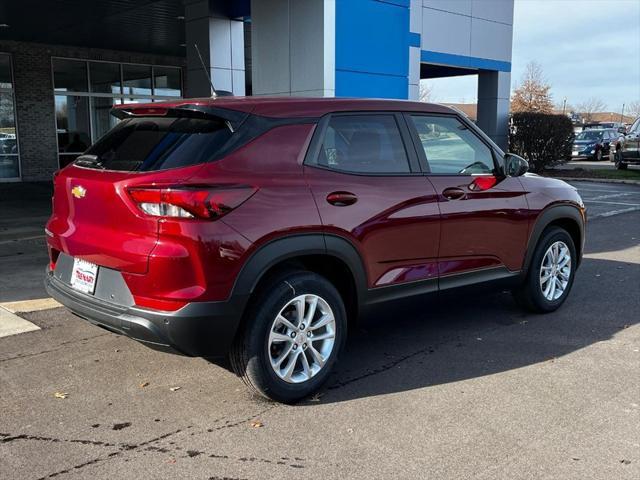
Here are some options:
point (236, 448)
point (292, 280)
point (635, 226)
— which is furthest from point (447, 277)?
point (635, 226)

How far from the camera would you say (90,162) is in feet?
13.3

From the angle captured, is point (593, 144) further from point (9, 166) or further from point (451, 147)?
point (451, 147)

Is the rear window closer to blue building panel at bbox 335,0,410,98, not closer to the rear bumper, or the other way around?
the rear bumper

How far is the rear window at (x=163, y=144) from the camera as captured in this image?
11.7 ft

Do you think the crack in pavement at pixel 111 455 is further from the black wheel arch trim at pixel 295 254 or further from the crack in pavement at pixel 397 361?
the crack in pavement at pixel 397 361

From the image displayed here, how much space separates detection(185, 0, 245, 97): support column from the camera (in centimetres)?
1075

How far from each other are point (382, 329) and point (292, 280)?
179cm

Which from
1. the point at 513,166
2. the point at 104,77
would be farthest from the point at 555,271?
the point at 104,77

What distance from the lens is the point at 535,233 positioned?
542cm

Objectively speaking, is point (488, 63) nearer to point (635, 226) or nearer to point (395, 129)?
point (635, 226)

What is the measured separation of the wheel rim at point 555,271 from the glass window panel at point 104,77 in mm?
18531

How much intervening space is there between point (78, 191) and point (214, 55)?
7.47 meters

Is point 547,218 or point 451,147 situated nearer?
point 451,147

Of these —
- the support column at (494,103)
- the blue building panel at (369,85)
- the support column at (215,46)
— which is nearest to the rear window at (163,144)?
the blue building panel at (369,85)
